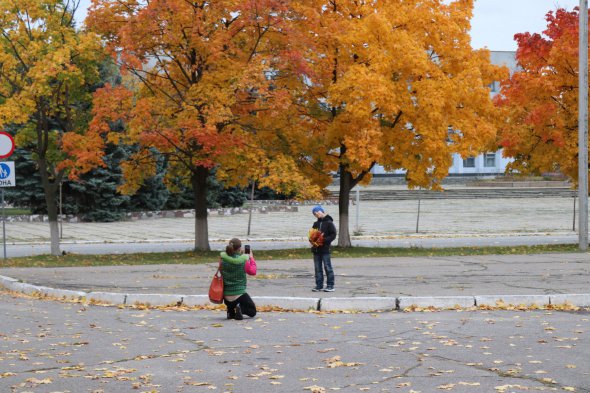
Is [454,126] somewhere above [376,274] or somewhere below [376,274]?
above

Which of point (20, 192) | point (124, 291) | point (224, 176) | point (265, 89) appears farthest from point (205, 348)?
point (20, 192)

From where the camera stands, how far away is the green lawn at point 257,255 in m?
23.8

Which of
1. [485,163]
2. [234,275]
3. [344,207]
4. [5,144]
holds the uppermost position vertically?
[485,163]

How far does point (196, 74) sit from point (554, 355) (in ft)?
58.7

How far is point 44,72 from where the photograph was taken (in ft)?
79.5

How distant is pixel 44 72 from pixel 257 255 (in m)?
7.55

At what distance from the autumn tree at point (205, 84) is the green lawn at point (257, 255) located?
2.40m

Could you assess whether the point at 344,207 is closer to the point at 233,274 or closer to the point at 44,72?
the point at 44,72

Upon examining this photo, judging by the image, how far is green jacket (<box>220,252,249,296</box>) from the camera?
42.7 feet

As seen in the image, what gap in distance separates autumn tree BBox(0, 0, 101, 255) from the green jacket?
42.4 feet

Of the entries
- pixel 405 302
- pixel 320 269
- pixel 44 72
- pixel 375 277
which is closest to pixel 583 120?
pixel 375 277

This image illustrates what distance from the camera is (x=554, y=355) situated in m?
9.74

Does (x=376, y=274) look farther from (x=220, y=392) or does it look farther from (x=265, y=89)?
(x=220, y=392)

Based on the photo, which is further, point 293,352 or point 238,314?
point 238,314
